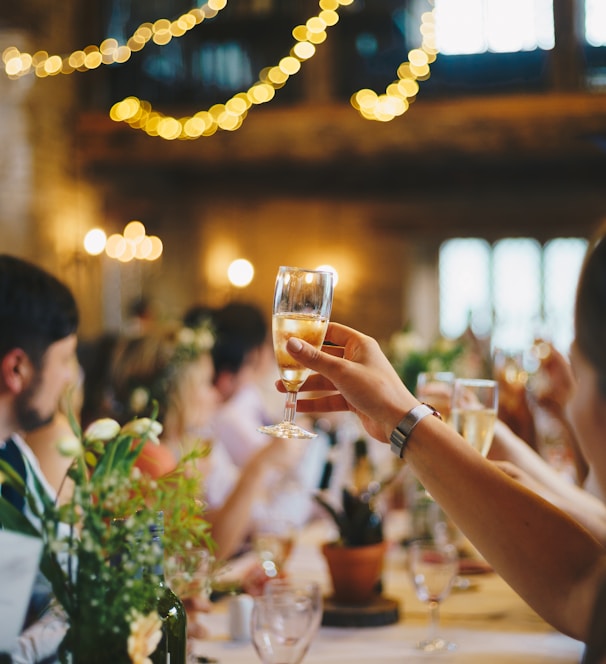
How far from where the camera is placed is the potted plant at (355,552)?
1.90 metres

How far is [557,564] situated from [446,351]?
271cm

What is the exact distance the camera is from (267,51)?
9781 mm

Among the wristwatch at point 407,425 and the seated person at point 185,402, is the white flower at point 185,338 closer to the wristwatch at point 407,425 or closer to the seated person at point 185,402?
the seated person at point 185,402

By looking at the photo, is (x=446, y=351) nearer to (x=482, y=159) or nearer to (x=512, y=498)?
(x=512, y=498)

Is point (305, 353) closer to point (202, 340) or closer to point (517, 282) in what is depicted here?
point (202, 340)

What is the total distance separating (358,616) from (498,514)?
75cm

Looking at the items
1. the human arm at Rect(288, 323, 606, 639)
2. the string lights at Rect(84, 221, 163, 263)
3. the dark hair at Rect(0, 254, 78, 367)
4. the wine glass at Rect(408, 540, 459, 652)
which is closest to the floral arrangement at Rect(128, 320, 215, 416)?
the dark hair at Rect(0, 254, 78, 367)

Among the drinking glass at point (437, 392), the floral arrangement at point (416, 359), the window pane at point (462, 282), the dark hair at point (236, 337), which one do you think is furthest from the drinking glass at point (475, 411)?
the window pane at point (462, 282)

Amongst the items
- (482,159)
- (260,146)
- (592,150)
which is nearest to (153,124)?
(260,146)

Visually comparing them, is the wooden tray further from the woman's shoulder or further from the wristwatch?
the wristwatch

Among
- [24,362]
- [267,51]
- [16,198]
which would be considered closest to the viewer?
[24,362]

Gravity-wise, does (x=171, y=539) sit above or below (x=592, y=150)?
below

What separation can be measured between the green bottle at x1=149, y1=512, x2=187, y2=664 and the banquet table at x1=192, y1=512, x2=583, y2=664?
0.43 metres

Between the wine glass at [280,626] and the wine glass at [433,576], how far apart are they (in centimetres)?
39
